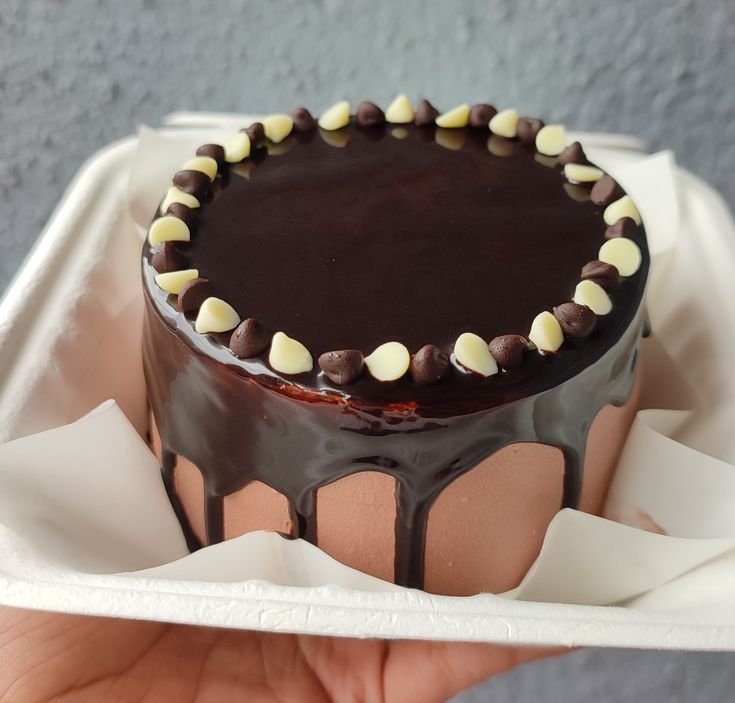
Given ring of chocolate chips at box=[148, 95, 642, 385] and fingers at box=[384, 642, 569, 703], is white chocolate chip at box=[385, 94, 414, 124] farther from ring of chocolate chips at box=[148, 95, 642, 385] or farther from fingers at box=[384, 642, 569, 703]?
fingers at box=[384, 642, 569, 703]

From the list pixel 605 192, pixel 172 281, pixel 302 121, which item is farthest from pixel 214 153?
pixel 605 192

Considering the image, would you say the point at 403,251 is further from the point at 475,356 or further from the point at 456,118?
the point at 456,118

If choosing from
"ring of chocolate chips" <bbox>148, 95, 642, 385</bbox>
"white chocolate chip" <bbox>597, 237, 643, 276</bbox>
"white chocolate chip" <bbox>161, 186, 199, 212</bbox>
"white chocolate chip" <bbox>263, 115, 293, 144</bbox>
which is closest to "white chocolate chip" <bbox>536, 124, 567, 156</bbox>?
"ring of chocolate chips" <bbox>148, 95, 642, 385</bbox>

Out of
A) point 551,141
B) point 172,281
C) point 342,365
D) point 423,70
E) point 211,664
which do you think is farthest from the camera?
point 423,70

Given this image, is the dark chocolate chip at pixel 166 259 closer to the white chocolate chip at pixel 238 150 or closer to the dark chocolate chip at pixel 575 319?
the white chocolate chip at pixel 238 150

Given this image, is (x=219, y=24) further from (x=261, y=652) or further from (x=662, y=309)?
(x=261, y=652)

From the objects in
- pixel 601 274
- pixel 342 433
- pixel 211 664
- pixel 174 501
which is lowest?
pixel 211 664

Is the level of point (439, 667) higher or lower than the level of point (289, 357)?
lower
